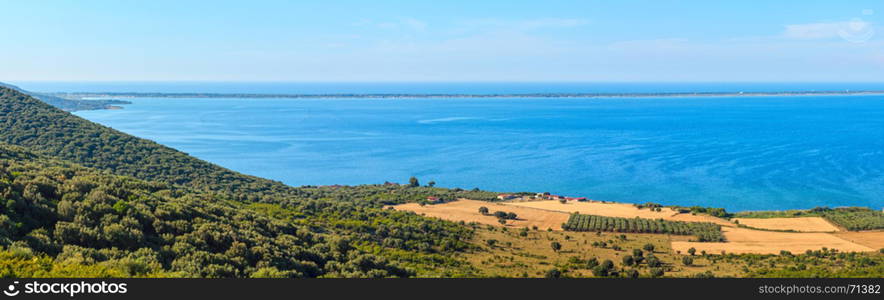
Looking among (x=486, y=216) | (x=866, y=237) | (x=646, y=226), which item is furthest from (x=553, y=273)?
(x=866, y=237)

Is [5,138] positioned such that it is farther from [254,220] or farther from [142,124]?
[142,124]

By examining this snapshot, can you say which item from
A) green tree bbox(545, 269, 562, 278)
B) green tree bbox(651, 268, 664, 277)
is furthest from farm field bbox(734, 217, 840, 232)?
green tree bbox(545, 269, 562, 278)

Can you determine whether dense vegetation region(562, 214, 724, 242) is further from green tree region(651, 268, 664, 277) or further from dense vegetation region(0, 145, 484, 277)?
dense vegetation region(0, 145, 484, 277)

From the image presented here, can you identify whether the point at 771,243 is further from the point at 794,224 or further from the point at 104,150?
the point at 104,150

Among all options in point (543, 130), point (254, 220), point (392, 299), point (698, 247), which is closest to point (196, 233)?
point (254, 220)

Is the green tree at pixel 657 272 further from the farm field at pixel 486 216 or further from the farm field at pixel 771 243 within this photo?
the farm field at pixel 486 216

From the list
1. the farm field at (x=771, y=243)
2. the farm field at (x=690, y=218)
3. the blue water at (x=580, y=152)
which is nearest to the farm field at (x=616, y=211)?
the farm field at (x=690, y=218)

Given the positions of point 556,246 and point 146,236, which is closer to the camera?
point 146,236
